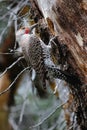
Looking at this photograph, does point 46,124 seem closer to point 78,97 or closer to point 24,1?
point 24,1

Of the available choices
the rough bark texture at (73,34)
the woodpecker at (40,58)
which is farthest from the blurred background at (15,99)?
the rough bark texture at (73,34)

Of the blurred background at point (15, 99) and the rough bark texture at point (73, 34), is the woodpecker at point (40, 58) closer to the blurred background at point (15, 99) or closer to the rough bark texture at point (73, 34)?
the rough bark texture at point (73, 34)

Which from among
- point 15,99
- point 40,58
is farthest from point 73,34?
point 15,99

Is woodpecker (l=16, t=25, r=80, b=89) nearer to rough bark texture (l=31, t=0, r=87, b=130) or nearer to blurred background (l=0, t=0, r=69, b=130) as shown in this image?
rough bark texture (l=31, t=0, r=87, b=130)

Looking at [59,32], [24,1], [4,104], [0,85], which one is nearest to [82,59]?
[59,32]

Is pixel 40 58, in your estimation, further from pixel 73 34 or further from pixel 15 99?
pixel 15 99

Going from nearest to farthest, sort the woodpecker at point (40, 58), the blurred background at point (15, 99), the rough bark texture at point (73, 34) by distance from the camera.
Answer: the rough bark texture at point (73, 34) → the woodpecker at point (40, 58) → the blurred background at point (15, 99)
